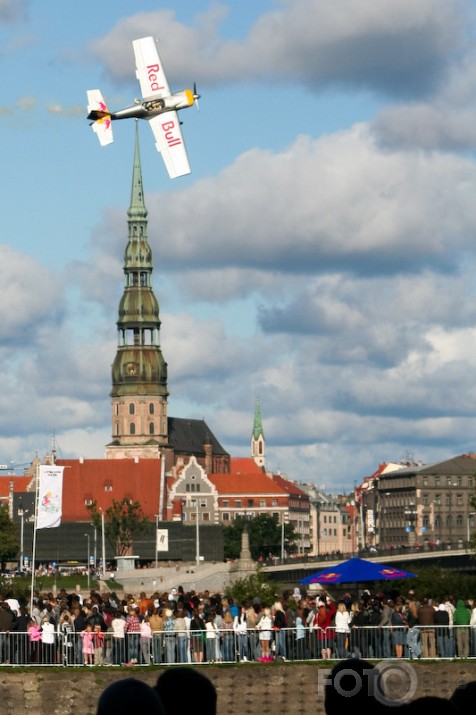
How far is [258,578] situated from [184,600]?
69853mm

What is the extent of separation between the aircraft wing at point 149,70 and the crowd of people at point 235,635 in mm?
19827

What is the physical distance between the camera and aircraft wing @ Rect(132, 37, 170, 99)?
5009 centimetres

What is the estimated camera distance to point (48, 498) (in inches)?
1750

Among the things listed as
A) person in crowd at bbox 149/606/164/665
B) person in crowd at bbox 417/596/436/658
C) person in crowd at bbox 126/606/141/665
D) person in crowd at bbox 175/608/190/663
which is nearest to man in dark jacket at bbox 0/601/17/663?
person in crowd at bbox 126/606/141/665

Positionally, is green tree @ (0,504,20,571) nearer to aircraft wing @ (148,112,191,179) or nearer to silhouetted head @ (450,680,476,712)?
aircraft wing @ (148,112,191,179)

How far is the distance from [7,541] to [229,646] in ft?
472

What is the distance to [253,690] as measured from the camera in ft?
115

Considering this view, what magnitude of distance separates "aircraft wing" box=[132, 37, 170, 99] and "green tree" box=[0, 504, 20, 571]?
12822cm

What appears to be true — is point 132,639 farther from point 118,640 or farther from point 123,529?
point 123,529

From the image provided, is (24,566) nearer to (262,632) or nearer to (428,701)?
(262,632)

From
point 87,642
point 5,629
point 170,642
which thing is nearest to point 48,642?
point 87,642

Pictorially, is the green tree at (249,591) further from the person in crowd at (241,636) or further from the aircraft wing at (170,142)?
the person in crowd at (241,636)

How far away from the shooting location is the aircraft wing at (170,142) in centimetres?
4909

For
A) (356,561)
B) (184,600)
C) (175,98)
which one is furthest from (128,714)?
(175,98)
